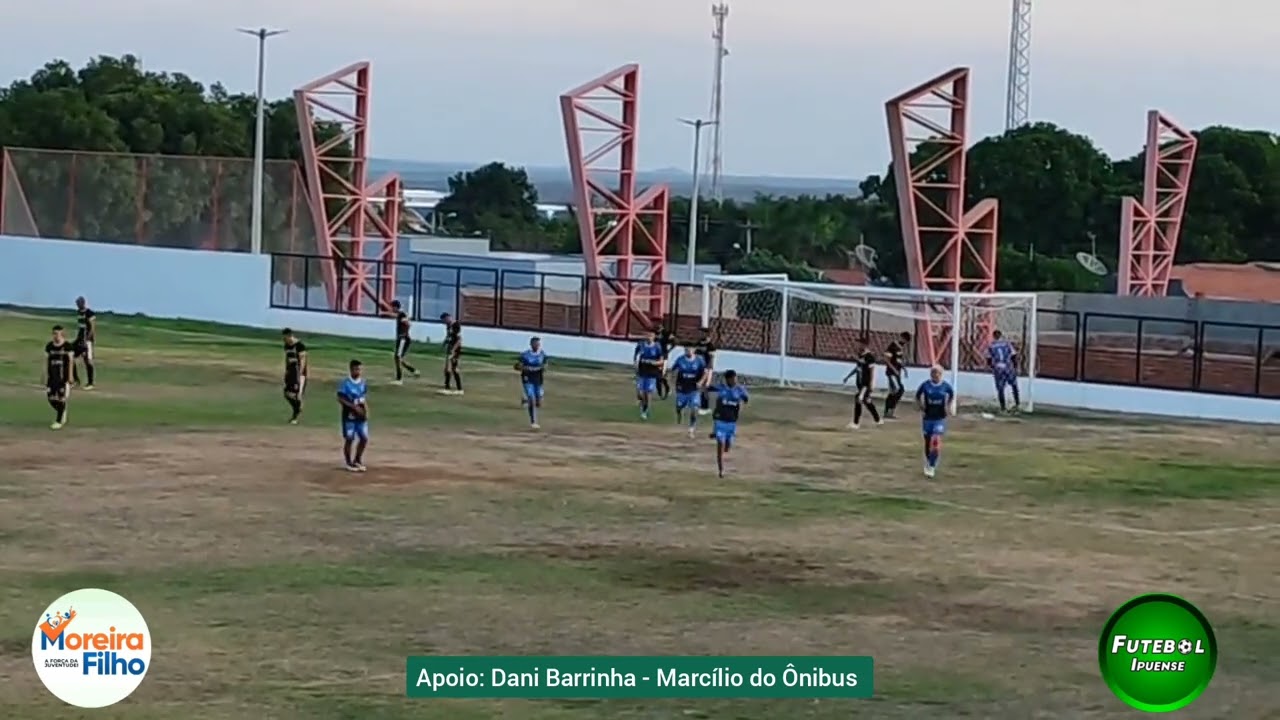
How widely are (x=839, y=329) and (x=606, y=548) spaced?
26102 mm

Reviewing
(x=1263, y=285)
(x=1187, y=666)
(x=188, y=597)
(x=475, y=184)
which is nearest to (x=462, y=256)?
(x=1263, y=285)

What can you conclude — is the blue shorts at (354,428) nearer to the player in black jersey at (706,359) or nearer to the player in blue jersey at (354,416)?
the player in blue jersey at (354,416)

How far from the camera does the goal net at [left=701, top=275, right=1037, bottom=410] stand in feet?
143

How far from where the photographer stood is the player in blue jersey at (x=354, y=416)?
26703mm

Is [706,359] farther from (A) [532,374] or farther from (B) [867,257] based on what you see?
(B) [867,257]

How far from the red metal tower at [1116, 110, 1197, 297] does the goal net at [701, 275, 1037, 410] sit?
1420cm

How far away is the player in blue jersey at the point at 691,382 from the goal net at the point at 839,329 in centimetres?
969

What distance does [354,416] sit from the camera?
26.9 m

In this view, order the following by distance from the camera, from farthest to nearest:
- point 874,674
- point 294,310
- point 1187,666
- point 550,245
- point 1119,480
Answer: point 550,245
point 294,310
point 1119,480
point 874,674
point 1187,666

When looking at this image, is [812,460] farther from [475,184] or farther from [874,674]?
[475,184]

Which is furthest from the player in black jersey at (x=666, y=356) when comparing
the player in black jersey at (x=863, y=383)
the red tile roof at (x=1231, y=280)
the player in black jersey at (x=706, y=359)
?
the red tile roof at (x=1231, y=280)

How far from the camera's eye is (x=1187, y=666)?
12.6 meters

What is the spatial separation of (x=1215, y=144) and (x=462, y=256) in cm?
3364

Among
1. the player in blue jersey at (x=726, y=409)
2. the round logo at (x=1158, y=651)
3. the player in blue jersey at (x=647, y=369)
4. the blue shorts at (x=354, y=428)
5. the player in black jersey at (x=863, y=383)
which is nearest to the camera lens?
the round logo at (x=1158, y=651)
